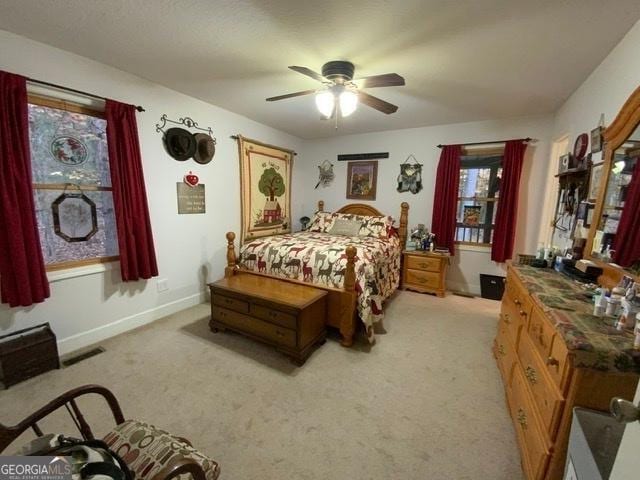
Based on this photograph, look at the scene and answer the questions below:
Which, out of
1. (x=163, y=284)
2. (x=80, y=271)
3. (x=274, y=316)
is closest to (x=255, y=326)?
(x=274, y=316)

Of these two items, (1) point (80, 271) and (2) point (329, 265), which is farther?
(2) point (329, 265)

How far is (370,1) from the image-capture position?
1443 mm

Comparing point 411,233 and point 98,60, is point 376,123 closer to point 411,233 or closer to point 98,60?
point 411,233

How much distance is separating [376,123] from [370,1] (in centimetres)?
241

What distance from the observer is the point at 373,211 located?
14.4ft

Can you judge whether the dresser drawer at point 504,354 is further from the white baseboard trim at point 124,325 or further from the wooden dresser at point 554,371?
the white baseboard trim at point 124,325

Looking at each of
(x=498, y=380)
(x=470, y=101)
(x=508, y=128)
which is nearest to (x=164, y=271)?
(x=498, y=380)

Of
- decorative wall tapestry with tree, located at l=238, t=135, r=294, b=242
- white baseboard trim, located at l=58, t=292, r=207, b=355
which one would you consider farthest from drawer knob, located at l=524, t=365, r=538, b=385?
decorative wall tapestry with tree, located at l=238, t=135, r=294, b=242

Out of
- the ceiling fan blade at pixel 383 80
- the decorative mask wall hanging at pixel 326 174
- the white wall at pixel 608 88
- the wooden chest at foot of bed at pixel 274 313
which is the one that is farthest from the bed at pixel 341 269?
the white wall at pixel 608 88

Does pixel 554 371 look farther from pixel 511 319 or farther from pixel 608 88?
pixel 608 88

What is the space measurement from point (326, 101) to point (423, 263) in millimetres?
2550

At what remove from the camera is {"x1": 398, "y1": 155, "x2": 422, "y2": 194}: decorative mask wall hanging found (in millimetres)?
4025

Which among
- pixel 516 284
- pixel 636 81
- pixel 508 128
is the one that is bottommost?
pixel 516 284

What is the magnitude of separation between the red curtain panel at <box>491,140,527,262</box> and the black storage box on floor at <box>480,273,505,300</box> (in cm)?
28
